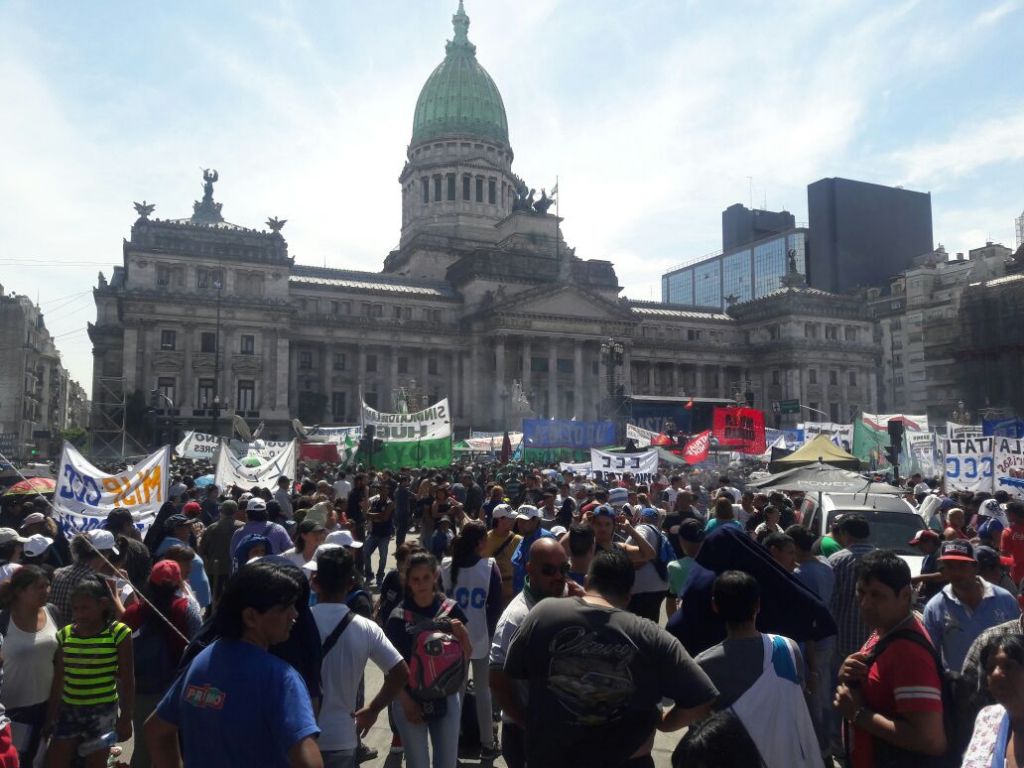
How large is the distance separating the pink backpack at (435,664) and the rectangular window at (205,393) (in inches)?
2290

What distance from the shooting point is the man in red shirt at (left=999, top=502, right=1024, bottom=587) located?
9.59m

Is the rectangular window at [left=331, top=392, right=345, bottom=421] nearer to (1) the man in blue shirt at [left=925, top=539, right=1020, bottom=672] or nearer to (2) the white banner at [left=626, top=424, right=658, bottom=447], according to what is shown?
(2) the white banner at [left=626, top=424, right=658, bottom=447]

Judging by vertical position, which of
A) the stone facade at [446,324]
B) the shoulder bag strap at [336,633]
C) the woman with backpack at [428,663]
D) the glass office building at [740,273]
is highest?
the glass office building at [740,273]

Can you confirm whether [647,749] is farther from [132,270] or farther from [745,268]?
[745,268]

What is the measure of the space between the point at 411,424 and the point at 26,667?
63.3ft

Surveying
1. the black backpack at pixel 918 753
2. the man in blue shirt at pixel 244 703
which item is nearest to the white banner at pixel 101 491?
the man in blue shirt at pixel 244 703

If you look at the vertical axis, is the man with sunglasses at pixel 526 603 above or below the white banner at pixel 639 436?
below

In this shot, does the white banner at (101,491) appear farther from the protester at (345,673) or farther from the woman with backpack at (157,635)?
the protester at (345,673)

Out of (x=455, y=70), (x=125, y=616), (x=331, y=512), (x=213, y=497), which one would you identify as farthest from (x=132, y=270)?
(x=125, y=616)

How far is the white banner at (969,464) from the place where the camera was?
1681 centimetres

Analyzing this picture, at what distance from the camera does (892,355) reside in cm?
9194

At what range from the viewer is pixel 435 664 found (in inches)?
216

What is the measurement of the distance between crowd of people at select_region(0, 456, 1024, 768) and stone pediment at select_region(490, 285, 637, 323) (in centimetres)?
5809

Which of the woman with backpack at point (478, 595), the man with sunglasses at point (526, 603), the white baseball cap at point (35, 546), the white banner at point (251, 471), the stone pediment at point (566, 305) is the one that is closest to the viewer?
the man with sunglasses at point (526, 603)
